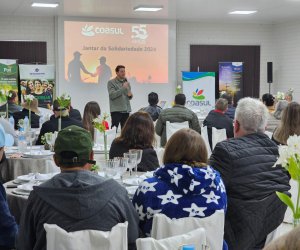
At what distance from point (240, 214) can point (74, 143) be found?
1.35 m

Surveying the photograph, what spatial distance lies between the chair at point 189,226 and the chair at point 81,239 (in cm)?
34

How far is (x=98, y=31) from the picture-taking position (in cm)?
1420

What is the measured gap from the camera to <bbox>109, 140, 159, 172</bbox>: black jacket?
15.0ft

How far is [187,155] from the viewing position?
10.1ft

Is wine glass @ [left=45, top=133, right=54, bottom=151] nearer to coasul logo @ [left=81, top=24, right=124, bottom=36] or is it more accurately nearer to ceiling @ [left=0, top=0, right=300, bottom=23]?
ceiling @ [left=0, top=0, right=300, bottom=23]

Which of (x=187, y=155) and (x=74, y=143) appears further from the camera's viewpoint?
(x=187, y=155)

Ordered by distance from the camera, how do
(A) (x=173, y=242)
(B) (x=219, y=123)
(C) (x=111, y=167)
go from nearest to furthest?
1. (A) (x=173, y=242)
2. (C) (x=111, y=167)
3. (B) (x=219, y=123)

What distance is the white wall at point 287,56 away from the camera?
15.0 metres

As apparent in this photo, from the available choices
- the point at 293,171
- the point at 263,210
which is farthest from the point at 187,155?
the point at 293,171

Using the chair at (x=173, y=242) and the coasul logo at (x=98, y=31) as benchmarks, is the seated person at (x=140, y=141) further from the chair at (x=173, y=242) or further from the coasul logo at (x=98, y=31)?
the coasul logo at (x=98, y=31)

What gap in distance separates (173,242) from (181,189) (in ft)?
2.19

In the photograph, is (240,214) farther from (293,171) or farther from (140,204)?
(293,171)

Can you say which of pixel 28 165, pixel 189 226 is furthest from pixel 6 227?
pixel 28 165

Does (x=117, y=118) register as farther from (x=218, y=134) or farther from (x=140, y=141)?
(x=140, y=141)
